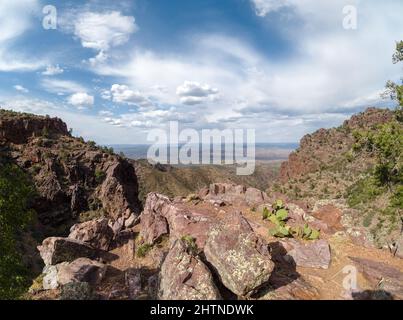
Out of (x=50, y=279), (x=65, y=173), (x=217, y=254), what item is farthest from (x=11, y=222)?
(x=65, y=173)

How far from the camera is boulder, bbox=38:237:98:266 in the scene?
15859 mm

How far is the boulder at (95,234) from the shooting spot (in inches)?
719

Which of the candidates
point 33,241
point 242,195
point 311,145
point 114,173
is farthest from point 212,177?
point 242,195

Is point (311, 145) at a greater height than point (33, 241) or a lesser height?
greater

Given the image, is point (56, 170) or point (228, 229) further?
point (56, 170)

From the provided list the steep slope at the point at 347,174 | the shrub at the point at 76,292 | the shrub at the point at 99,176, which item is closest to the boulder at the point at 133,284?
the shrub at the point at 76,292

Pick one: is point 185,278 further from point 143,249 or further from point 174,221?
point 174,221

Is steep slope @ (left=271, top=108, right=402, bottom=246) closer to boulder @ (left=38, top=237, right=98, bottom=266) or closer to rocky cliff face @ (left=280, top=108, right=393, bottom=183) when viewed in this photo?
rocky cliff face @ (left=280, top=108, right=393, bottom=183)

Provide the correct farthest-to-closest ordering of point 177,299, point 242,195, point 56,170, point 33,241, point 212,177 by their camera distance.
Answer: point 212,177
point 56,170
point 33,241
point 242,195
point 177,299

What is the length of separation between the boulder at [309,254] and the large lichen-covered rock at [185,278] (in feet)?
18.4

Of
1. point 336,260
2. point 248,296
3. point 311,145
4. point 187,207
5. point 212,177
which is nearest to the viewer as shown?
point 248,296

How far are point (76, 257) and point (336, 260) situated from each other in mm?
11989

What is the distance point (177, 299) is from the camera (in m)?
10.4
